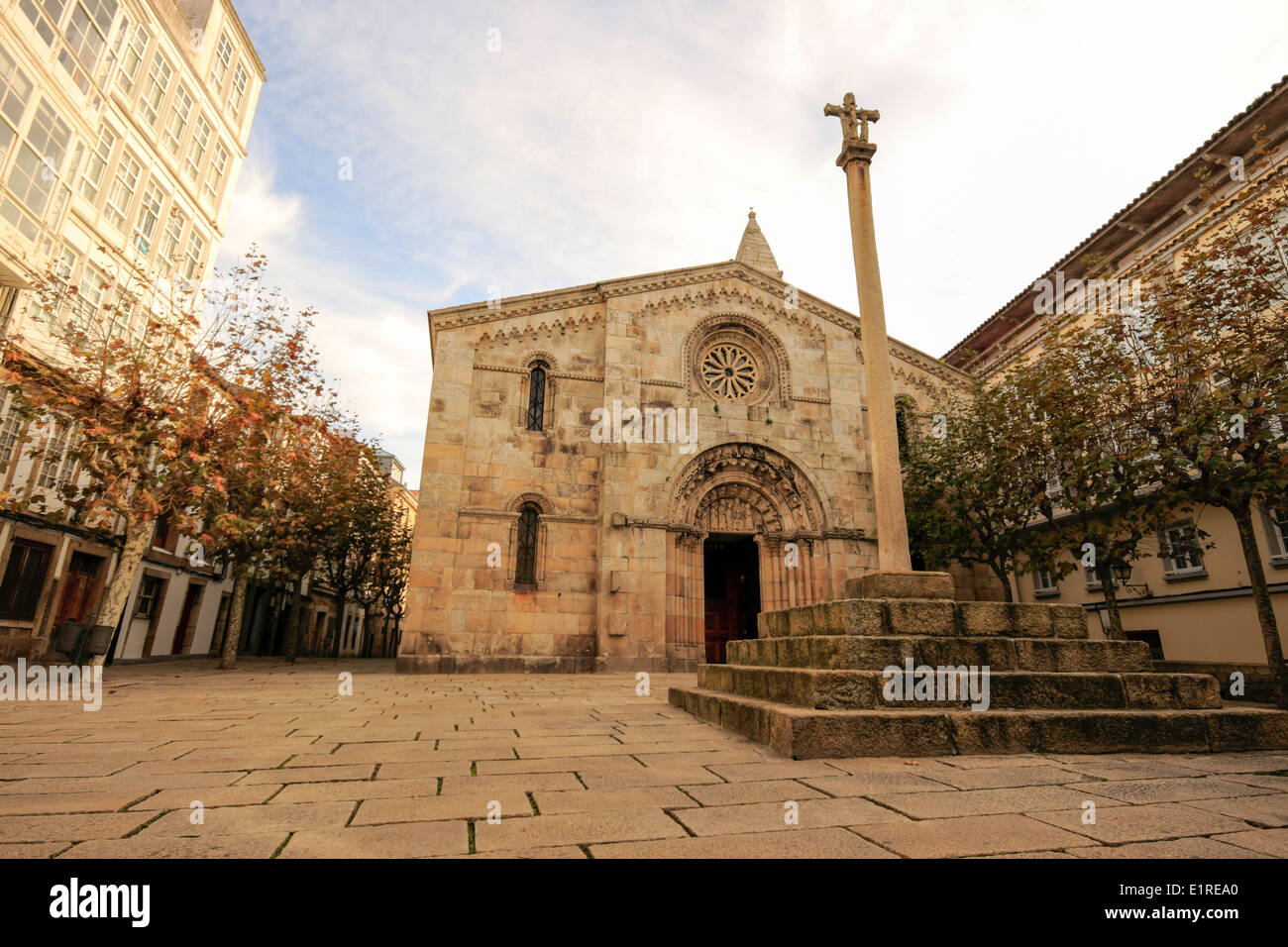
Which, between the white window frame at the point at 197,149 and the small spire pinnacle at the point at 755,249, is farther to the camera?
the small spire pinnacle at the point at 755,249

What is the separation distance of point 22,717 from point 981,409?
19124 mm

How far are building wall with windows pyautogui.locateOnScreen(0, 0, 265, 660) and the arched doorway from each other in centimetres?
1316

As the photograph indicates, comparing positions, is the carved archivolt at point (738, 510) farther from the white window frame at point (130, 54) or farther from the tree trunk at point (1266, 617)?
the white window frame at point (130, 54)

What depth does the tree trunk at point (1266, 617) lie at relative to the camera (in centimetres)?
976

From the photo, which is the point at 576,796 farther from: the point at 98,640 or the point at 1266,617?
the point at 98,640

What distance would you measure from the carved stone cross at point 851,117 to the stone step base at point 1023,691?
24.2 feet

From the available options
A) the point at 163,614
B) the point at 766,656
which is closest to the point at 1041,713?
the point at 766,656

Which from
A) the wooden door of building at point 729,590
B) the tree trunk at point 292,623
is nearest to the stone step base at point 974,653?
the wooden door of building at point 729,590

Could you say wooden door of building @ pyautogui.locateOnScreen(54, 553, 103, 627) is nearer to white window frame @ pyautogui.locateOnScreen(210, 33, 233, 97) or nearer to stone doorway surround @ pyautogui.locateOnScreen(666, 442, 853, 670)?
stone doorway surround @ pyautogui.locateOnScreen(666, 442, 853, 670)

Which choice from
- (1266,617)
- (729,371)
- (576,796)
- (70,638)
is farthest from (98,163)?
(1266,617)

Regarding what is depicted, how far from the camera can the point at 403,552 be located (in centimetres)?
3322

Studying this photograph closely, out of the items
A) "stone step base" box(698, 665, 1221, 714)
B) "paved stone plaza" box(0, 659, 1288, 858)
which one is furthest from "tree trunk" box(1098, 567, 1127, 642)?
"paved stone plaza" box(0, 659, 1288, 858)

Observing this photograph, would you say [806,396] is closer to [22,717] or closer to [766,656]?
[766,656]
